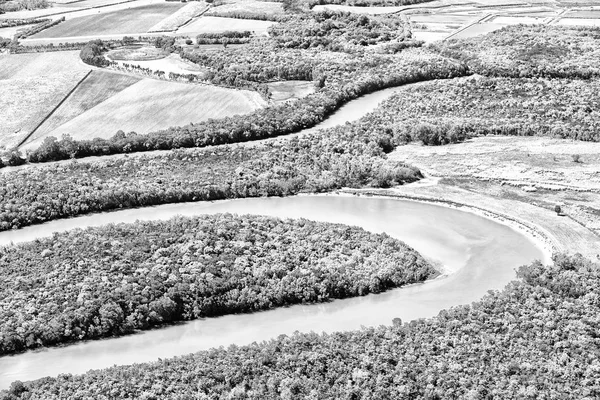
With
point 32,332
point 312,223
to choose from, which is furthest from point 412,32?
point 32,332

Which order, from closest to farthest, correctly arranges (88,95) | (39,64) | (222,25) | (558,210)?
(558,210) < (88,95) < (39,64) < (222,25)

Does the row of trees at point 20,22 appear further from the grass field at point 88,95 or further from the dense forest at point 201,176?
the dense forest at point 201,176

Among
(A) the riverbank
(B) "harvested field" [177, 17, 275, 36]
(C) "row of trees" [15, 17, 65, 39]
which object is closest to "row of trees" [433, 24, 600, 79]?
(B) "harvested field" [177, 17, 275, 36]

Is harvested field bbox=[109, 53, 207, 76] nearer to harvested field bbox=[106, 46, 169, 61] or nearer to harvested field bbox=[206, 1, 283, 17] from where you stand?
harvested field bbox=[106, 46, 169, 61]

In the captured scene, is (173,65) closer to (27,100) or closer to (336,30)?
(27,100)

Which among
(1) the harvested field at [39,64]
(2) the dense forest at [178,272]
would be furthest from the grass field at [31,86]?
(2) the dense forest at [178,272]

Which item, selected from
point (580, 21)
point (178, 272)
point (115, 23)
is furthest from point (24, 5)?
point (178, 272)
